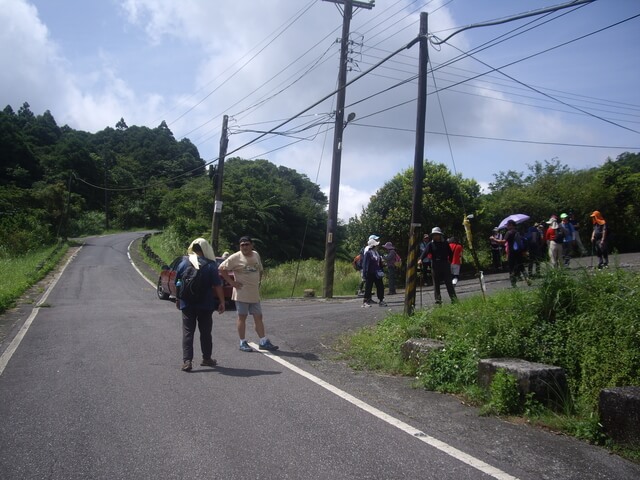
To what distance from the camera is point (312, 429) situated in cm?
504

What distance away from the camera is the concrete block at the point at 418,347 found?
24.6 feet

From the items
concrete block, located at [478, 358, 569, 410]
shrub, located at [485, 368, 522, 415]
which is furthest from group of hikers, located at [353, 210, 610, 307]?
shrub, located at [485, 368, 522, 415]

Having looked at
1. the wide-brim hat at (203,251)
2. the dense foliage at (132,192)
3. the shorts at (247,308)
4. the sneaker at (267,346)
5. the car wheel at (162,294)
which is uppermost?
the dense foliage at (132,192)

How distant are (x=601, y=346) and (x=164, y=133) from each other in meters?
80.2

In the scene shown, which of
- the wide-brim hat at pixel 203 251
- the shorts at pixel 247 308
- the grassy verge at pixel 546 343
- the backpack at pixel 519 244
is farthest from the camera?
the backpack at pixel 519 244

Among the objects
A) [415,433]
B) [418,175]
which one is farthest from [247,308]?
[418,175]

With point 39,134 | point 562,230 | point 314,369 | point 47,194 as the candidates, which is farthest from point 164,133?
point 314,369

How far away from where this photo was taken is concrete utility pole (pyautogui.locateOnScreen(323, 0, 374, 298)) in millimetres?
19828

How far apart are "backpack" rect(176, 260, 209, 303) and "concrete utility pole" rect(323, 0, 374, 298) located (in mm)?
12220

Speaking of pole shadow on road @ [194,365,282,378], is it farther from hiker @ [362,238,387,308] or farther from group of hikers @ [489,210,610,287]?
hiker @ [362,238,387,308]

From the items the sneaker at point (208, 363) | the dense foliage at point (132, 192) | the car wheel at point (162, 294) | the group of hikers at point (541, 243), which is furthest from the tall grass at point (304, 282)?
the sneaker at point (208, 363)

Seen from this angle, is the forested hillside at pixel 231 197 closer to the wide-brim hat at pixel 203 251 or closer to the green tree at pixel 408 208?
the green tree at pixel 408 208

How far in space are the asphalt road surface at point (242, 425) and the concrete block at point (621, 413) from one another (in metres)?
0.24

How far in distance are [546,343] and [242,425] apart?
3709mm
